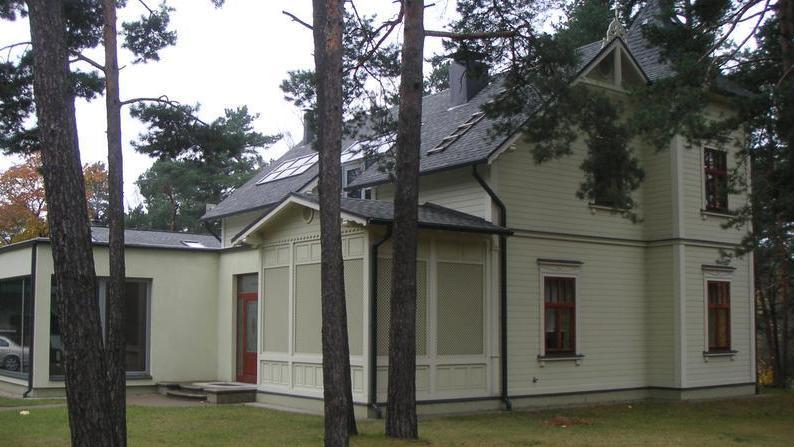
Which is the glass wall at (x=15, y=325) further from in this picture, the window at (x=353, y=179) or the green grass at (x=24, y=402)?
the window at (x=353, y=179)

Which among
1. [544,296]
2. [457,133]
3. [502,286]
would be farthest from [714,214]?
[457,133]

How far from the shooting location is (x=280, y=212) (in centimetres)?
1775

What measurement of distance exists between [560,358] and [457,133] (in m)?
5.41

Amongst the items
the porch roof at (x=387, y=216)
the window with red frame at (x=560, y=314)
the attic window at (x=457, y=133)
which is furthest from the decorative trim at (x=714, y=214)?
the porch roof at (x=387, y=216)

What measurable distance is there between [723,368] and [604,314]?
12.1 ft

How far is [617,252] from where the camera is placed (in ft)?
65.3

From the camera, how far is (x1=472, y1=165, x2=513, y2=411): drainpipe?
675 inches

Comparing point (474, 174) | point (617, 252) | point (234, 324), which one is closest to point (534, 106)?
point (474, 174)

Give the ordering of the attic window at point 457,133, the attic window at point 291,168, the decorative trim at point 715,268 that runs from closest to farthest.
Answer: the attic window at point 457,133
the decorative trim at point 715,268
the attic window at point 291,168

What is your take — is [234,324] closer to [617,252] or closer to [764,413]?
[617,252]

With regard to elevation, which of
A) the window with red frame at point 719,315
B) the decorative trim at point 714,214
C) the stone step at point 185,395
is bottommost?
the stone step at point 185,395

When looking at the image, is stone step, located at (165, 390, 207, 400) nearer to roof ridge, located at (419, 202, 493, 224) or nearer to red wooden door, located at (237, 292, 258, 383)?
red wooden door, located at (237, 292, 258, 383)

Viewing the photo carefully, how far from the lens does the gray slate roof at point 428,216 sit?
15.6 metres

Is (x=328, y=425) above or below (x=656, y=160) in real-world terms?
below
